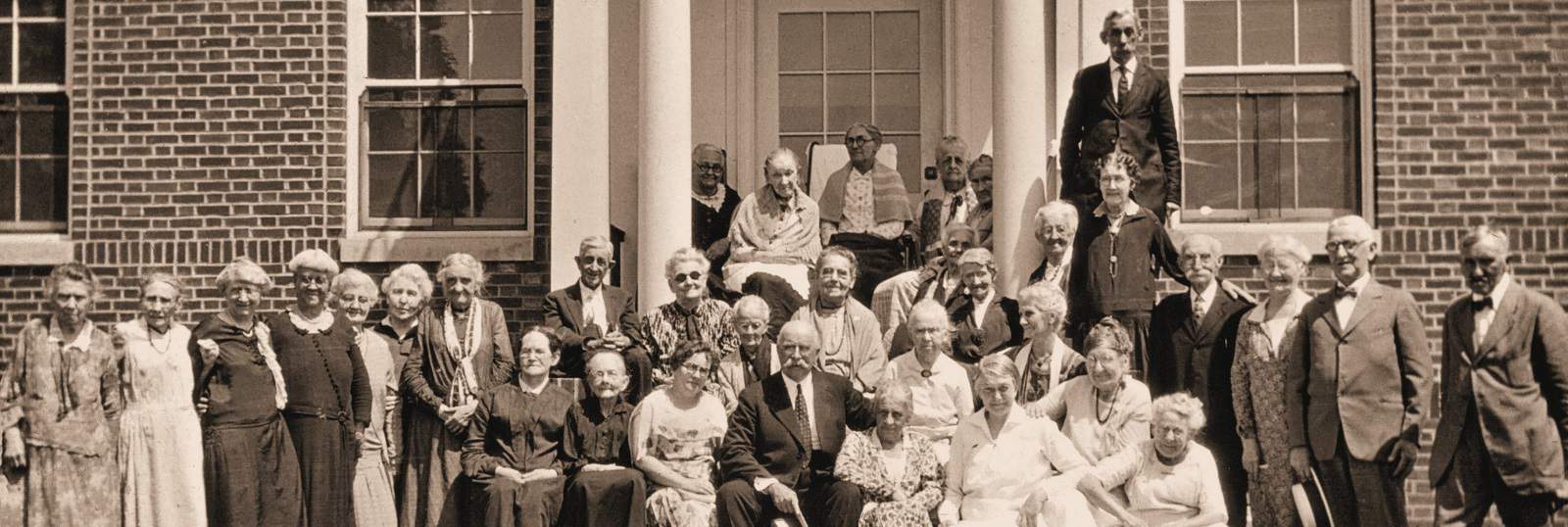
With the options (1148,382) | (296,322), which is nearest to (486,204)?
(296,322)

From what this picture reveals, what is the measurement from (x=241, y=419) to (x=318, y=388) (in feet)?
1.16

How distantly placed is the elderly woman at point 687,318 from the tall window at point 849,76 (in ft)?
8.04

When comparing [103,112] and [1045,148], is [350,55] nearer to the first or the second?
[103,112]

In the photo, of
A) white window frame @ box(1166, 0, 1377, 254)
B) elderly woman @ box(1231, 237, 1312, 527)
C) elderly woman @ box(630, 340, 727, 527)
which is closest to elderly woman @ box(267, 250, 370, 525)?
elderly woman @ box(630, 340, 727, 527)

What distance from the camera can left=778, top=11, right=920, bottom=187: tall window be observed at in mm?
11578

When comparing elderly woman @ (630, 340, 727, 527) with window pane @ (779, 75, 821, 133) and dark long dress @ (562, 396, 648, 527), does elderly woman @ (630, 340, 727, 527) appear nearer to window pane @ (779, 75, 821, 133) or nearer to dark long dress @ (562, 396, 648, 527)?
dark long dress @ (562, 396, 648, 527)

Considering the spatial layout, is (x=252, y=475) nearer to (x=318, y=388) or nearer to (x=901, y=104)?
(x=318, y=388)

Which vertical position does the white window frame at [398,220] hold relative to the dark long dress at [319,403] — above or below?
above

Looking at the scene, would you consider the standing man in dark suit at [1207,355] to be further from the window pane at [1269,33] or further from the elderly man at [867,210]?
the window pane at [1269,33]

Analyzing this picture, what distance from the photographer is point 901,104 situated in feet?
38.0

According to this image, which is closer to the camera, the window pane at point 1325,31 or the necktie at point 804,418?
the necktie at point 804,418

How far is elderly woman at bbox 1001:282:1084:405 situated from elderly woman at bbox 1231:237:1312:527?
717 millimetres

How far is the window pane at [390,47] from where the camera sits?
37.4 ft

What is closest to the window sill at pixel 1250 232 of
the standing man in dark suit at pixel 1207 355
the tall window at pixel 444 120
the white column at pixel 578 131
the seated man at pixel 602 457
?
the standing man in dark suit at pixel 1207 355
